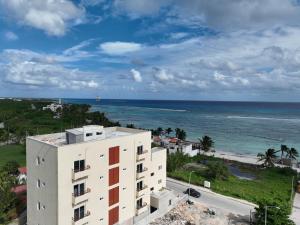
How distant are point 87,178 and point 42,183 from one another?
476cm

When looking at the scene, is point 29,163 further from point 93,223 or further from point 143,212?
point 143,212

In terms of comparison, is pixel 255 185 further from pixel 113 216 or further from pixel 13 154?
pixel 13 154

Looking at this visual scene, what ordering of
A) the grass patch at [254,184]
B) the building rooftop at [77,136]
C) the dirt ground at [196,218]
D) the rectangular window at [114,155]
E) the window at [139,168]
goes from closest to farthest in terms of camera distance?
the building rooftop at [77,136] → the rectangular window at [114,155] → the window at [139,168] → the dirt ground at [196,218] → the grass patch at [254,184]

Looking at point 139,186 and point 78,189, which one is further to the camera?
point 139,186

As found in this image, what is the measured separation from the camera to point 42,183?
28.9 meters

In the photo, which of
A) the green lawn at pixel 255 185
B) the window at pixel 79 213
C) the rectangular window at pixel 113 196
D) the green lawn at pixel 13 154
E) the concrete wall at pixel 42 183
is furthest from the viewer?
the green lawn at pixel 13 154

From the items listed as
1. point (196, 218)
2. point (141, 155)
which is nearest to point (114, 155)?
point (141, 155)

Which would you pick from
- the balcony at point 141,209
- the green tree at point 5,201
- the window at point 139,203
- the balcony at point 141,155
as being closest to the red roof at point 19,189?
the green tree at point 5,201

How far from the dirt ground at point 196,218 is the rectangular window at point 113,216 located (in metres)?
5.69

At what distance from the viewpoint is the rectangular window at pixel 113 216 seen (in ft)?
108

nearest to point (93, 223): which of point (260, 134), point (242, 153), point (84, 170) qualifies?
point (84, 170)

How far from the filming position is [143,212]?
3781cm

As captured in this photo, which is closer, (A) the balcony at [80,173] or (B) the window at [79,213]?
(A) the balcony at [80,173]

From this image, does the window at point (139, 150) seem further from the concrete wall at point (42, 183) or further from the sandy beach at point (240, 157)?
the sandy beach at point (240, 157)
